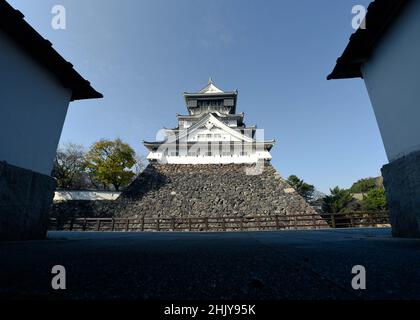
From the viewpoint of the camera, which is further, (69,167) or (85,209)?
(69,167)

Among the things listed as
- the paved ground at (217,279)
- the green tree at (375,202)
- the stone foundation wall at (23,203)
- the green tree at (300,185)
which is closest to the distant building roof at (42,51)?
the stone foundation wall at (23,203)

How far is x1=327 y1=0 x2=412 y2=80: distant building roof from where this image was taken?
3.67 meters

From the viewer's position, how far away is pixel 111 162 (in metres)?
28.8

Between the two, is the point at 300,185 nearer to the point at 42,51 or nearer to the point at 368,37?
the point at 368,37

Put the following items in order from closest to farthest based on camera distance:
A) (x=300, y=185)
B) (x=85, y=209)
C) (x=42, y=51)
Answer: (x=42, y=51) < (x=85, y=209) < (x=300, y=185)

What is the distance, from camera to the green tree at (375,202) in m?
24.5

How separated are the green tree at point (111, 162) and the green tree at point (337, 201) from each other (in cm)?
2568

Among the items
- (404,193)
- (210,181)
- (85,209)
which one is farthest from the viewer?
(210,181)

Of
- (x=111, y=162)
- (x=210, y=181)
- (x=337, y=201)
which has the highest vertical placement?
(x=111, y=162)

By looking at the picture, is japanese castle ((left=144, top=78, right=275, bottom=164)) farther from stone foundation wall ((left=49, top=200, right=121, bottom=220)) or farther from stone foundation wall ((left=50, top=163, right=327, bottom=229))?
stone foundation wall ((left=49, top=200, right=121, bottom=220))

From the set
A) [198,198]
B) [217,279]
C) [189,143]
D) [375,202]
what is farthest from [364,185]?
[217,279]

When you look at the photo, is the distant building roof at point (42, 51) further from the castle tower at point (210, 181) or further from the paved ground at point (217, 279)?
the castle tower at point (210, 181)

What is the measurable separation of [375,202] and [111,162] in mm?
33309
